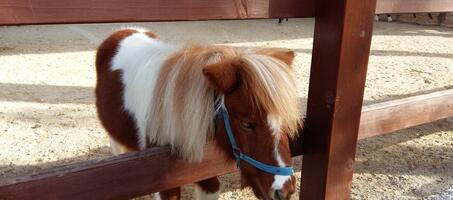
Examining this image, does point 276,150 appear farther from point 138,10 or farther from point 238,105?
point 138,10

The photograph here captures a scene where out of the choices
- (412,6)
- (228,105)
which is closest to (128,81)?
(228,105)

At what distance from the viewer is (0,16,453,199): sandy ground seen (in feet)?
→ 9.02

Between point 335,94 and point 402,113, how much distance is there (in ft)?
2.93

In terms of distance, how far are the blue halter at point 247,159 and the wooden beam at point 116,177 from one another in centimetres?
15

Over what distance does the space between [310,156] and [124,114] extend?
3.21ft

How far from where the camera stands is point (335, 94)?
1464mm

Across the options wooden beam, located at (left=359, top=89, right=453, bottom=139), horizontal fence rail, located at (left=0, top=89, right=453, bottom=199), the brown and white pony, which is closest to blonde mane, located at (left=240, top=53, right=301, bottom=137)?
the brown and white pony

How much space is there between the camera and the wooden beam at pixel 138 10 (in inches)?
38.1

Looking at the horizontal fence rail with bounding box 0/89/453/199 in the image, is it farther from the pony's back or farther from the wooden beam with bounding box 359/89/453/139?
the wooden beam with bounding box 359/89/453/139

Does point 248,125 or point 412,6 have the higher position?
point 412,6

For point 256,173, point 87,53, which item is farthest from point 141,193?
point 87,53

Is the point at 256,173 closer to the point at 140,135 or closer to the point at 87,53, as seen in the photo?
the point at 140,135

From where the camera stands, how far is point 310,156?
165 cm

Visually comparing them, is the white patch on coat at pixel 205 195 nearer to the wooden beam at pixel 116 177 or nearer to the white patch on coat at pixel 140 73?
the white patch on coat at pixel 140 73
